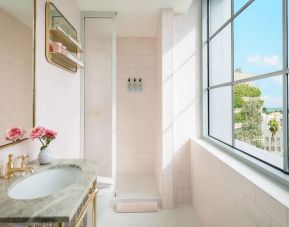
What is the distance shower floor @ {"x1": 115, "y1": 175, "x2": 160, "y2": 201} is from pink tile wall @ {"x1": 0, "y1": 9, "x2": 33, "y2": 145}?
1.78 m

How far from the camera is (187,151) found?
2.75 m

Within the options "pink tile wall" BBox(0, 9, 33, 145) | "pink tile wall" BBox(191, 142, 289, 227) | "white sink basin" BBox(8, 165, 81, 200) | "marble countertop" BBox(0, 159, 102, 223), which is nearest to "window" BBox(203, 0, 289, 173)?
"pink tile wall" BBox(191, 142, 289, 227)

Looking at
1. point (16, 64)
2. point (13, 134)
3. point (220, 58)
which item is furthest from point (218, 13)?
point (13, 134)

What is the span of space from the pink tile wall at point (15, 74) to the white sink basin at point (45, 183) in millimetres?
302

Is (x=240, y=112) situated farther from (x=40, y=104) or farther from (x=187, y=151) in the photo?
(x=40, y=104)

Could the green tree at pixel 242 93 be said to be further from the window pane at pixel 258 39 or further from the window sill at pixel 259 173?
the window sill at pixel 259 173

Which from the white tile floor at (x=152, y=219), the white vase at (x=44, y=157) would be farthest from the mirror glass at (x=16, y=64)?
the white tile floor at (x=152, y=219)

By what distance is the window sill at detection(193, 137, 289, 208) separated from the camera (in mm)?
1057

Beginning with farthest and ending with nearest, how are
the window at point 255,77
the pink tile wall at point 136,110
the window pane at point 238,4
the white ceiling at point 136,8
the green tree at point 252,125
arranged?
the pink tile wall at point 136,110 → the white ceiling at point 136,8 → the window pane at point 238,4 → the green tree at point 252,125 → the window at point 255,77

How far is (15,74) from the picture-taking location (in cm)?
133

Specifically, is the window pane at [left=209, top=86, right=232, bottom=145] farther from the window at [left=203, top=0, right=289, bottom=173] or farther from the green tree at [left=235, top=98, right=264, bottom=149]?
the green tree at [left=235, top=98, right=264, bottom=149]

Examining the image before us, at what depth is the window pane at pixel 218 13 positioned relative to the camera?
217 centimetres

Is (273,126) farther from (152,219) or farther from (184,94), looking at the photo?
(152,219)

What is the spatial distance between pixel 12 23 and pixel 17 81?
38 cm
